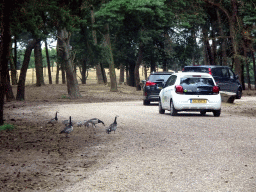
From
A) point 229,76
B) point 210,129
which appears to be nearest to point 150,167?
point 210,129

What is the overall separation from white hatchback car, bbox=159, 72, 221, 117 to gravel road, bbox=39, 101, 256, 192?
3599mm

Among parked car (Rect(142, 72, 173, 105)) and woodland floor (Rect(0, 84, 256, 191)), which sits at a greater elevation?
parked car (Rect(142, 72, 173, 105))

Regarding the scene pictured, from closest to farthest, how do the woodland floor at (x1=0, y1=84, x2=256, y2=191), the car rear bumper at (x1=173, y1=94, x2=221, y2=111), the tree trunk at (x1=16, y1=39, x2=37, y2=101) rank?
the woodland floor at (x1=0, y1=84, x2=256, y2=191) → the car rear bumper at (x1=173, y1=94, x2=221, y2=111) → the tree trunk at (x1=16, y1=39, x2=37, y2=101)

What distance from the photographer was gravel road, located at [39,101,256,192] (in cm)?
636

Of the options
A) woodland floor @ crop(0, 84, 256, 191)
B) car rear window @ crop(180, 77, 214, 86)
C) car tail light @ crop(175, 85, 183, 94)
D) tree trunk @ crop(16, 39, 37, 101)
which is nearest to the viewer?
woodland floor @ crop(0, 84, 256, 191)

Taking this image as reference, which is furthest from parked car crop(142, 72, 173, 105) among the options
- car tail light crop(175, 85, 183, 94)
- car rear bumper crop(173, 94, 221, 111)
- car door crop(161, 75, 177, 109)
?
car rear bumper crop(173, 94, 221, 111)

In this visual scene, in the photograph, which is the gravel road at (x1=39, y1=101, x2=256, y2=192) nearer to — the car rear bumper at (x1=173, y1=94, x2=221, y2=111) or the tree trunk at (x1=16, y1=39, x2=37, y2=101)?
the car rear bumper at (x1=173, y1=94, x2=221, y2=111)

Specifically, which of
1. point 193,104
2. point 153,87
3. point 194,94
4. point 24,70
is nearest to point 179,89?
point 194,94

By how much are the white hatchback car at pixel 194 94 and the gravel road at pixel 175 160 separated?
360cm

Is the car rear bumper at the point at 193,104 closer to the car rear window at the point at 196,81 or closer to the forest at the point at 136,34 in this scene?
the car rear window at the point at 196,81

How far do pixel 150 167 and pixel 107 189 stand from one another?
157 cm

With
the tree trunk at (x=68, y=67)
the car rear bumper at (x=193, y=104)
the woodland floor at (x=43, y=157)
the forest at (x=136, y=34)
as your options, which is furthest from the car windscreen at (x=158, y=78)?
the woodland floor at (x=43, y=157)

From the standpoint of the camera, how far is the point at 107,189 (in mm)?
6129

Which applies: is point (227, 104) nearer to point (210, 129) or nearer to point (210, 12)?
point (210, 129)
